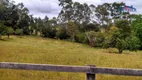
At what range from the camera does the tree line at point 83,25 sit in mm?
50000

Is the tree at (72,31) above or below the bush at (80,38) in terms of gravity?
above

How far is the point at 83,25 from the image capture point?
73.1m

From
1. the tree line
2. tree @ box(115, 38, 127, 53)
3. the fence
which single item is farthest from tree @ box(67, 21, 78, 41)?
the fence

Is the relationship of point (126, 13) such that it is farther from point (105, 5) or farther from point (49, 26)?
point (49, 26)

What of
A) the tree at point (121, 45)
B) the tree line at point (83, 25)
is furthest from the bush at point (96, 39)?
the tree at point (121, 45)

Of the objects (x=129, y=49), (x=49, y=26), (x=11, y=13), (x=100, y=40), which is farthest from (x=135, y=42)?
(x=11, y=13)

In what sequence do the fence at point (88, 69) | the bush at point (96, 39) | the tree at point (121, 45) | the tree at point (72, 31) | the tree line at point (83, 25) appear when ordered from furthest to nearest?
the tree at point (72, 31) < the bush at point (96, 39) < the tree line at point (83, 25) < the tree at point (121, 45) < the fence at point (88, 69)

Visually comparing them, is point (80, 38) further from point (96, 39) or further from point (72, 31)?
point (96, 39)

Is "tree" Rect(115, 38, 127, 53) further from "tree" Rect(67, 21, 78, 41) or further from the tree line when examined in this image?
"tree" Rect(67, 21, 78, 41)

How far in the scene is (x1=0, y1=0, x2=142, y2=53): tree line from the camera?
50000 mm

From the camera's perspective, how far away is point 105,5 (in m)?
75.6

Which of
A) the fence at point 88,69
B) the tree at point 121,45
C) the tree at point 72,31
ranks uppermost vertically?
the fence at point 88,69

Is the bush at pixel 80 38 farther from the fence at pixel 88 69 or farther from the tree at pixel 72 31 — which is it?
the fence at pixel 88 69

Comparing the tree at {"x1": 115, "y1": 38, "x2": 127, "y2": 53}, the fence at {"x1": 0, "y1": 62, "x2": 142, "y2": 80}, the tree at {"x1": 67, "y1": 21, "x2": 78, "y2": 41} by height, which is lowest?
the tree at {"x1": 115, "y1": 38, "x2": 127, "y2": 53}
